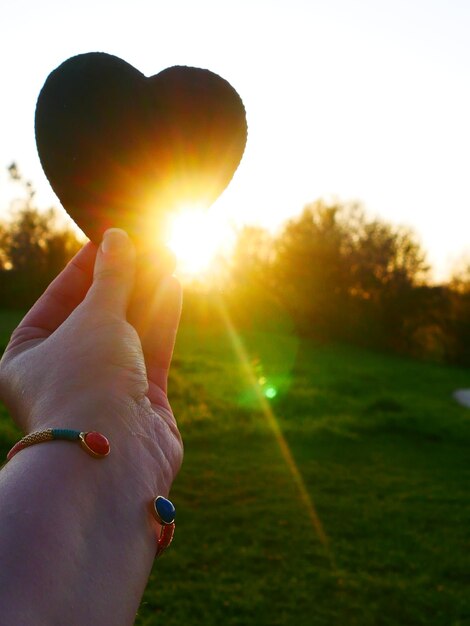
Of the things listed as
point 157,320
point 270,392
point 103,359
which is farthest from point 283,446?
point 103,359

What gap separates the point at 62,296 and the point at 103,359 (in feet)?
1.78

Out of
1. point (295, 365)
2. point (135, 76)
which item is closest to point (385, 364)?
point (295, 365)

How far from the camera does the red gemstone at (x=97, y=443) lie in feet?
4.11

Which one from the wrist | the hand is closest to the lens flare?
the hand

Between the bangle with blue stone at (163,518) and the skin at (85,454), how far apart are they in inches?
0.8

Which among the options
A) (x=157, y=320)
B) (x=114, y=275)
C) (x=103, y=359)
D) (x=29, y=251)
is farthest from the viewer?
(x=29, y=251)

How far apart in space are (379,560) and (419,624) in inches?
37.8

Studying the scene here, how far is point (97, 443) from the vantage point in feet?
4.15

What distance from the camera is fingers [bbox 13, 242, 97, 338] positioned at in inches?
75.0

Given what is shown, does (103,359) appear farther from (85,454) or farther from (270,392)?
(270,392)

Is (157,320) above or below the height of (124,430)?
above

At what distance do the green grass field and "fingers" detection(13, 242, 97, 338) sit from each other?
3115 mm

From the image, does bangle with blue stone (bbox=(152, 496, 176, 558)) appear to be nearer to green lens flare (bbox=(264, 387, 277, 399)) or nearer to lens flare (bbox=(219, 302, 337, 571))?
lens flare (bbox=(219, 302, 337, 571))

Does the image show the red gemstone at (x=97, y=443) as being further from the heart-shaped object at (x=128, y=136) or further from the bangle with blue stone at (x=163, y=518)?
the heart-shaped object at (x=128, y=136)
